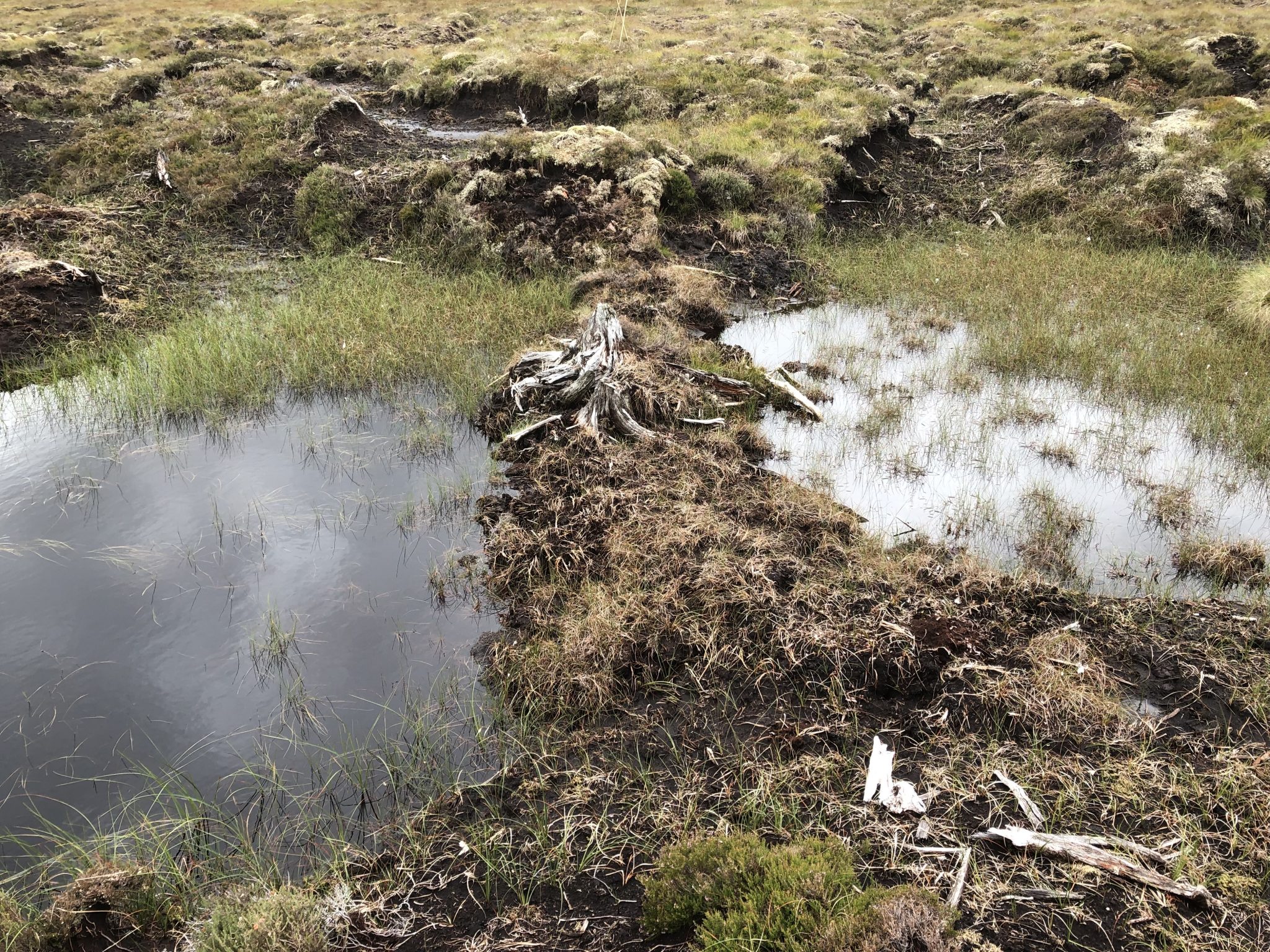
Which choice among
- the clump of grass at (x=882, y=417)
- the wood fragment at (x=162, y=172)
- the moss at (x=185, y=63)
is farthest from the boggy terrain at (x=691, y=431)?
the moss at (x=185, y=63)

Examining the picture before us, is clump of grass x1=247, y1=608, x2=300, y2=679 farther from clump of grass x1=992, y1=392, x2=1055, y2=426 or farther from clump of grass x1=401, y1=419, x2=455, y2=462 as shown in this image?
clump of grass x1=992, y1=392, x2=1055, y2=426

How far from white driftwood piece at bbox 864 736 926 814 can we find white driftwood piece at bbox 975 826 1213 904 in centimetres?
34

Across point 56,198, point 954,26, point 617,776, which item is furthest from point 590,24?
point 617,776

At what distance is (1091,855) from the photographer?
12.6 feet

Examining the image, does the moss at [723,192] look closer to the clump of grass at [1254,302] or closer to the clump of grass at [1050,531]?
the clump of grass at [1254,302]

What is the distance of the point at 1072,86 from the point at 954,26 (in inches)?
511

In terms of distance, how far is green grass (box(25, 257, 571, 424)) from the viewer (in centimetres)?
928

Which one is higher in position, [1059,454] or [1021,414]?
[1021,414]

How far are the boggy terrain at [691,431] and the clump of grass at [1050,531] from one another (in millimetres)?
578

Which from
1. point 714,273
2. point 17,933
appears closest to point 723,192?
point 714,273

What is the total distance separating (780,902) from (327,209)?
50.1ft

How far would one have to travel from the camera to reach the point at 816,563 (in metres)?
6.30

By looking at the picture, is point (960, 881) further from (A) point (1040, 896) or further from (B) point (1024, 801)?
(B) point (1024, 801)

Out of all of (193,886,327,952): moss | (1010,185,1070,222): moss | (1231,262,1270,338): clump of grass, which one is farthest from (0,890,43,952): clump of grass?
(1010,185,1070,222): moss
